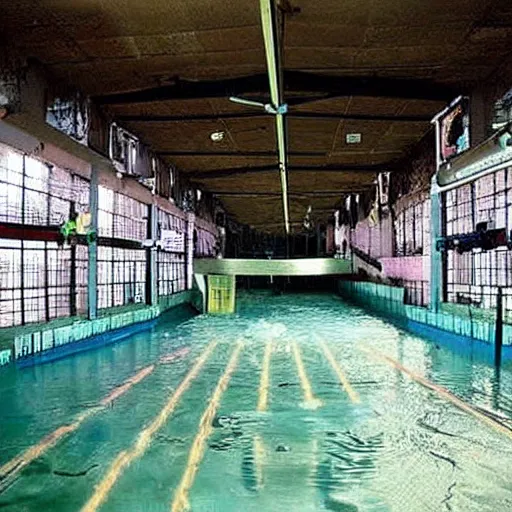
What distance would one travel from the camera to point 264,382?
5.96 meters

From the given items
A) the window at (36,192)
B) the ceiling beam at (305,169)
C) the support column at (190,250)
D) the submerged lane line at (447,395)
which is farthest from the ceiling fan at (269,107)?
the support column at (190,250)

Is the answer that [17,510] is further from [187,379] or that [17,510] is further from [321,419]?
[187,379]

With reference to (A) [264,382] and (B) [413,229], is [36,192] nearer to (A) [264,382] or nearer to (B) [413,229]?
(A) [264,382]

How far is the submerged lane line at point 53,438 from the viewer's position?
134 inches

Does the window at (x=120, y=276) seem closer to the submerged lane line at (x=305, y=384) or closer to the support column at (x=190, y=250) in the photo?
the submerged lane line at (x=305, y=384)

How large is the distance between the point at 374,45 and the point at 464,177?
254 cm

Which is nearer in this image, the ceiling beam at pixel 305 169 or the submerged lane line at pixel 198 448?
the submerged lane line at pixel 198 448

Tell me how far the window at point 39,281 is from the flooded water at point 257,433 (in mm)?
710

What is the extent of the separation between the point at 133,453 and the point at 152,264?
844 centimetres

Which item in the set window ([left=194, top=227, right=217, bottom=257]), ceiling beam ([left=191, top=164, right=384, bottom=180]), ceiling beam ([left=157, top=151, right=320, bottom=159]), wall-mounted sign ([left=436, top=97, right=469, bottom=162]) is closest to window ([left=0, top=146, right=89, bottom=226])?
ceiling beam ([left=157, top=151, right=320, bottom=159])

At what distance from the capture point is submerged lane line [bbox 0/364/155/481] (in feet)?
11.1

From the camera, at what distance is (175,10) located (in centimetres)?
525

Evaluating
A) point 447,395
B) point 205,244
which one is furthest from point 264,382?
point 205,244

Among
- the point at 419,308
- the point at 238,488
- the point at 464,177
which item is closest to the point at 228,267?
the point at 419,308
